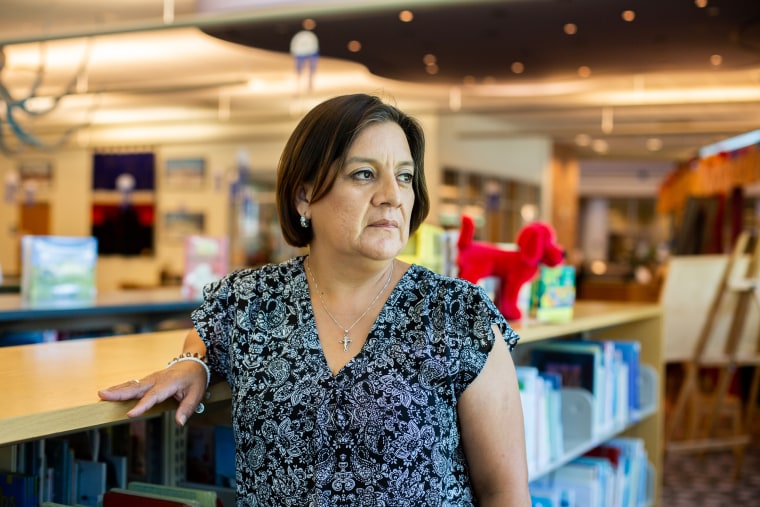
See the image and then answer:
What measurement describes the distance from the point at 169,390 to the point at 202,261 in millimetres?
4797

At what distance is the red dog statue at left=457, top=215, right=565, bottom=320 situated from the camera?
3.41 meters

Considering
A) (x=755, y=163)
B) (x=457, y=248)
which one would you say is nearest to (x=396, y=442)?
(x=457, y=248)

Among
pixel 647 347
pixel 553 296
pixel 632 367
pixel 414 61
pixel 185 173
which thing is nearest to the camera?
pixel 553 296

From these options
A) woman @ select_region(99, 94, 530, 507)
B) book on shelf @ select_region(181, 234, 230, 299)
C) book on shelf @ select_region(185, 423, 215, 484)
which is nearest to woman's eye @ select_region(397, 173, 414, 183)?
woman @ select_region(99, 94, 530, 507)

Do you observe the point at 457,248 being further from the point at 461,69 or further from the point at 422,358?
the point at 461,69

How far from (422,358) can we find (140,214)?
17.8 meters

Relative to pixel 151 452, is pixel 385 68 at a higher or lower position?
higher

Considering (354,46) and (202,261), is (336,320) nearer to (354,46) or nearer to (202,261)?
(202,261)

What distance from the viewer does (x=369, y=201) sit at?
189 centimetres

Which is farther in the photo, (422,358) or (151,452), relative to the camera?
(151,452)

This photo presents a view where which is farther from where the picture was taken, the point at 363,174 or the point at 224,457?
the point at 224,457

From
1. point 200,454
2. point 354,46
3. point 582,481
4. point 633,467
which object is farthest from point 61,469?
point 354,46

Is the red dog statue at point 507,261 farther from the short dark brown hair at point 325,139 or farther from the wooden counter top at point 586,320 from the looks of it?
Answer: the short dark brown hair at point 325,139

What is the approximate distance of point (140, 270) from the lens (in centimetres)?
1886
